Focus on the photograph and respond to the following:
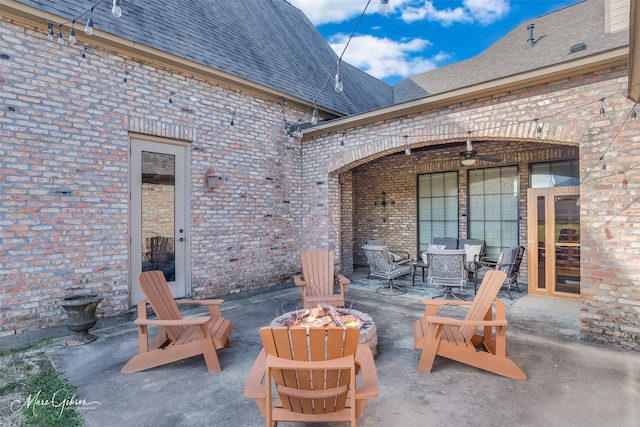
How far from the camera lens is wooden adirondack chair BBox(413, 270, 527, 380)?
2.82 metres

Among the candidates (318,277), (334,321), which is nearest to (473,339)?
(334,321)

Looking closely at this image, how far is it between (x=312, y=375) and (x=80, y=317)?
131 inches

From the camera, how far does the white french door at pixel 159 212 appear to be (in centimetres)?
472

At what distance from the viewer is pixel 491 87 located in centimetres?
Result: 430

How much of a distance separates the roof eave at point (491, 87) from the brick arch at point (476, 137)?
0.38m

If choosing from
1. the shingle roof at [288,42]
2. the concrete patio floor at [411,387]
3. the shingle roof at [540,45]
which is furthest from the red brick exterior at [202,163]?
the shingle roof at [540,45]

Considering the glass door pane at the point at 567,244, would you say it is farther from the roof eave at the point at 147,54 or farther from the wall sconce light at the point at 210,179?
the wall sconce light at the point at 210,179

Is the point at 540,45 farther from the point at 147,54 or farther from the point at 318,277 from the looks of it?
the point at 147,54

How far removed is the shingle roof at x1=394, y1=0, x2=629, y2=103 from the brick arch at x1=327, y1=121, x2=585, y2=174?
1.18 m

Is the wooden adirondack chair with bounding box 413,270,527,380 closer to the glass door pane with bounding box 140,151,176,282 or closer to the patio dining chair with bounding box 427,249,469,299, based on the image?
the patio dining chair with bounding box 427,249,469,299

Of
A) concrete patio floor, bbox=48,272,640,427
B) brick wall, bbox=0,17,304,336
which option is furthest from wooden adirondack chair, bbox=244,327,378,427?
brick wall, bbox=0,17,304,336

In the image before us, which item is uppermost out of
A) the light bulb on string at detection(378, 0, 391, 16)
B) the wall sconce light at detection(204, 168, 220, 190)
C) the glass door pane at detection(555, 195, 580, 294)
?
the light bulb on string at detection(378, 0, 391, 16)

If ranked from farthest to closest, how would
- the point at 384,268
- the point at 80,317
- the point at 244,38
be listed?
the point at 244,38
the point at 384,268
the point at 80,317

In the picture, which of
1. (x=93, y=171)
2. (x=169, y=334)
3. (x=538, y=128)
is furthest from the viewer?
(x=93, y=171)
